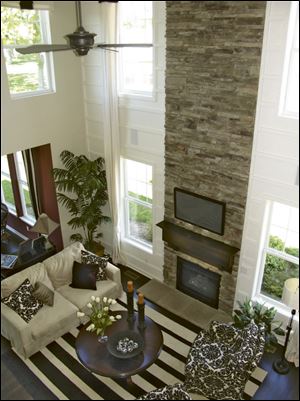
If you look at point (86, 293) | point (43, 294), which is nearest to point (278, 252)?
point (86, 293)

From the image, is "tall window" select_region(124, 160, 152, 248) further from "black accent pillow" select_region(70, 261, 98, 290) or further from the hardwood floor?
the hardwood floor

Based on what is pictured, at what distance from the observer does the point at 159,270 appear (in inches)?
286

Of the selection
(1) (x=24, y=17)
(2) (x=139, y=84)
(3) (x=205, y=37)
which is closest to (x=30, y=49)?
(1) (x=24, y=17)

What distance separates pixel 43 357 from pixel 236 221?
3.31m

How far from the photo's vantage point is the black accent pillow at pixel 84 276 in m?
6.46

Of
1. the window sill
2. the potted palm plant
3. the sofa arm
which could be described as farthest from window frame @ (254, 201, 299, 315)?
the potted palm plant

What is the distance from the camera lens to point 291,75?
4551 mm

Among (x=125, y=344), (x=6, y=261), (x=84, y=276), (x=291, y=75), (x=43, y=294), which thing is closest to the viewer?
(x=291, y=75)

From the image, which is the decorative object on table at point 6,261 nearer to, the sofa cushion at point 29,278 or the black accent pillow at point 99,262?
the sofa cushion at point 29,278

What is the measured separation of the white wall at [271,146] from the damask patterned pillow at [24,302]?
125 inches

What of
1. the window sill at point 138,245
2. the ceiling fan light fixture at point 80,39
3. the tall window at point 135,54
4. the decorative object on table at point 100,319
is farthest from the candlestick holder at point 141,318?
the ceiling fan light fixture at point 80,39

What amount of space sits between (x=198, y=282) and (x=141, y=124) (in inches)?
108

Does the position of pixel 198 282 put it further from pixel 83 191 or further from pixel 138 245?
pixel 83 191

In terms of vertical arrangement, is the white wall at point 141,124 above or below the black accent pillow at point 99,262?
above
